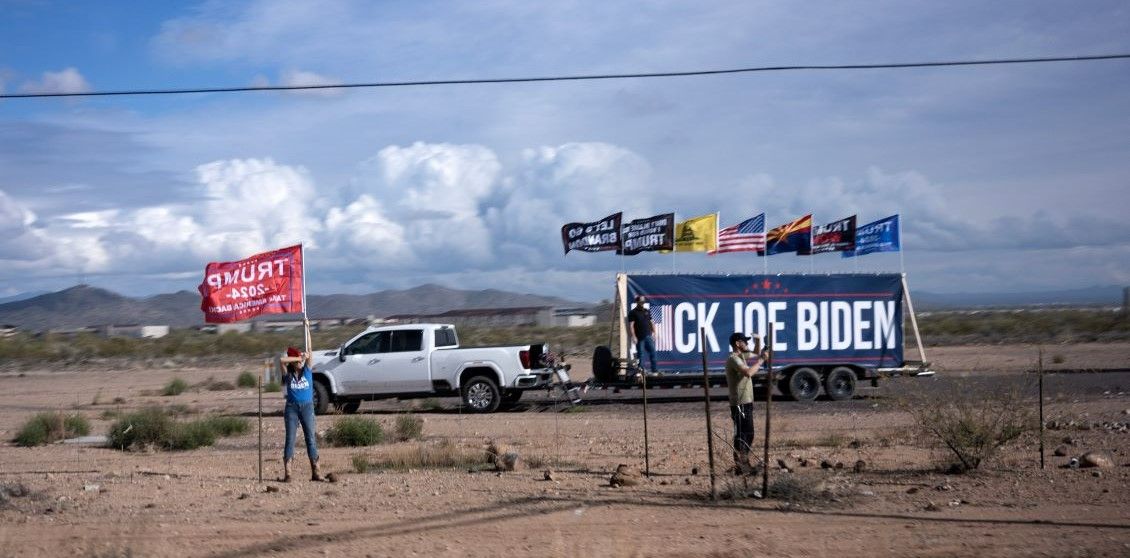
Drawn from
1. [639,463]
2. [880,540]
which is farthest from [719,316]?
[880,540]

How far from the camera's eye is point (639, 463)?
1466 cm

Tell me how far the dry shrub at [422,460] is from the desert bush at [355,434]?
6.55 ft

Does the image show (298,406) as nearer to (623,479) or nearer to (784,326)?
(623,479)

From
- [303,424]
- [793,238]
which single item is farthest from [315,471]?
[793,238]

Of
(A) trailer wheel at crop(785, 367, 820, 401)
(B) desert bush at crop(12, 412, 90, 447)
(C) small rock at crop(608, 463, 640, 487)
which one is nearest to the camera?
(C) small rock at crop(608, 463, 640, 487)

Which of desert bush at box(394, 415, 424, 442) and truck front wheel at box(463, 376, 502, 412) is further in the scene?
truck front wheel at box(463, 376, 502, 412)

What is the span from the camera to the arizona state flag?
113 ft

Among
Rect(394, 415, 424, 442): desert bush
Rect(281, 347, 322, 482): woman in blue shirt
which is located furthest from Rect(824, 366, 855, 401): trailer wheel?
Rect(281, 347, 322, 482): woman in blue shirt

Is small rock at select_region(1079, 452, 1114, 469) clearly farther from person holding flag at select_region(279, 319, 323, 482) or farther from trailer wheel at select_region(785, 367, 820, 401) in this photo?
trailer wheel at select_region(785, 367, 820, 401)

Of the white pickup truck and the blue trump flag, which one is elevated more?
the blue trump flag

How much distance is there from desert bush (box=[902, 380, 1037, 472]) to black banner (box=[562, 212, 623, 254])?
17.8m

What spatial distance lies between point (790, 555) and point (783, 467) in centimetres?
422

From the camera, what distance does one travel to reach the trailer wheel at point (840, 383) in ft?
81.7

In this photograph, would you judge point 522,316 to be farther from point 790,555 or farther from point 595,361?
point 790,555
